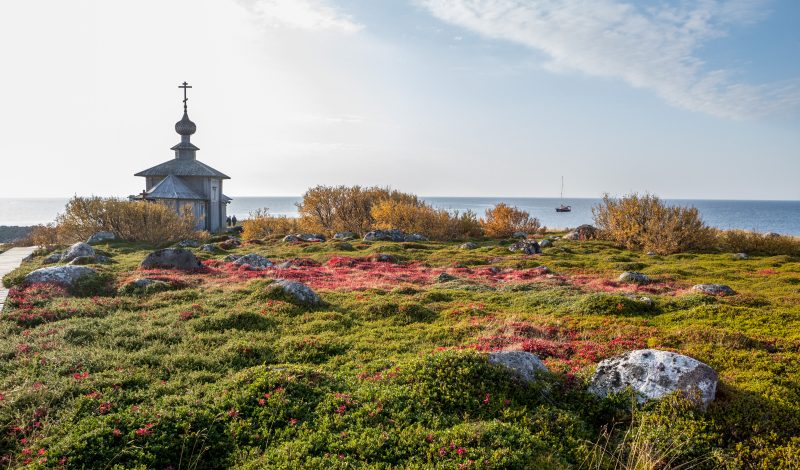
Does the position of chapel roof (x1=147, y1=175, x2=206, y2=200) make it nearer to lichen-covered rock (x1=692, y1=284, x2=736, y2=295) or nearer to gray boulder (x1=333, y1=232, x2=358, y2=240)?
gray boulder (x1=333, y1=232, x2=358, y2=240)

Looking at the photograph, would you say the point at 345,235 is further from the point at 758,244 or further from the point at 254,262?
the point at 758,244

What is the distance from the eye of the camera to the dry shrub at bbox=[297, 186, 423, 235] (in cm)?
4947

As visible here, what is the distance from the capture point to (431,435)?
267 inches

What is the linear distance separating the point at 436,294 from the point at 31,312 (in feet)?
44.4

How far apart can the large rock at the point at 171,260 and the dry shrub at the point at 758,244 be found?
122 feet

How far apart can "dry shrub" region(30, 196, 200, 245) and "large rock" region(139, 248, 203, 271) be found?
14.6 meters

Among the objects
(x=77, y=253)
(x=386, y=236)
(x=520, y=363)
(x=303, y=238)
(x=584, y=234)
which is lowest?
(x=520, y=363)

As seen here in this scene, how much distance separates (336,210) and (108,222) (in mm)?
21538

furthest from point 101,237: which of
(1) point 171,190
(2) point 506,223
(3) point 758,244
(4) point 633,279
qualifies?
(3) point 758,244

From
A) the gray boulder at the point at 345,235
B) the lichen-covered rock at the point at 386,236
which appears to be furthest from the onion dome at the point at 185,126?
the lichen-covered rock at the point at 386,236

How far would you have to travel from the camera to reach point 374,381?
8852 mm

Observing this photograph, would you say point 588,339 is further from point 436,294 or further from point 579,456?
point 436,294

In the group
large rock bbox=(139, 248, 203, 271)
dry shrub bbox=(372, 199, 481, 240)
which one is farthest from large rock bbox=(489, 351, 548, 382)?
dry shrub bbox=(372, 199, 481, 240)

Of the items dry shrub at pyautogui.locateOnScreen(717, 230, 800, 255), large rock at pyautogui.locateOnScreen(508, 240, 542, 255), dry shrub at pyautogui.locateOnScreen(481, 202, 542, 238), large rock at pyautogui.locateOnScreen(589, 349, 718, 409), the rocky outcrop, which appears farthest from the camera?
dry shrub at pyautogui.locateOnScreen(481, 202, 542, 238)
